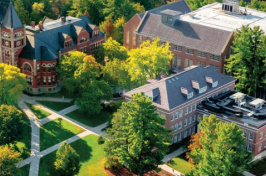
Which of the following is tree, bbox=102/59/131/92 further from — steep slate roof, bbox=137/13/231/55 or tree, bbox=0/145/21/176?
tree, bbox=0/145/21/176

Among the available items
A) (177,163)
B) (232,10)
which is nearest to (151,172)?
(177,163)

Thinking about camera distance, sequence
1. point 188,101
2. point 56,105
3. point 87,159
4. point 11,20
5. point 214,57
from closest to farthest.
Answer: point 87,159 < point 188,101 < point 56,105 < point 11,20 < point 214,57

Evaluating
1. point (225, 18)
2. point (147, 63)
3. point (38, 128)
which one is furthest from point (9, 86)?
point (225, 18)

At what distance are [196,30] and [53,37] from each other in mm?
39553

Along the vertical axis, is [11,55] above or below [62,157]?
above

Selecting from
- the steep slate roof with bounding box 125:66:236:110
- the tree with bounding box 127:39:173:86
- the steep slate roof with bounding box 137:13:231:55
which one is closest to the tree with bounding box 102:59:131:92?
the tree with bounding box 127:39:173:86

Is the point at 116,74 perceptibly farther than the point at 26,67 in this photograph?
No

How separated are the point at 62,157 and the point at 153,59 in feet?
138

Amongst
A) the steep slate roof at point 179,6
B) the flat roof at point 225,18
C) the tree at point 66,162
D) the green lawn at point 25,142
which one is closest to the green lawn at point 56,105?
the green lawn at point 25,142

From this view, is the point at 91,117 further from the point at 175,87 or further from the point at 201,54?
the point at 201,54

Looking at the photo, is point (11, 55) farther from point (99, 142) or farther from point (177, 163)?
point (177, 163)

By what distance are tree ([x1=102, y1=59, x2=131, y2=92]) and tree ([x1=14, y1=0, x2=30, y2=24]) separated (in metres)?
50.0

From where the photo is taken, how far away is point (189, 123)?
123 metres

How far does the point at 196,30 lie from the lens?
15012cm
